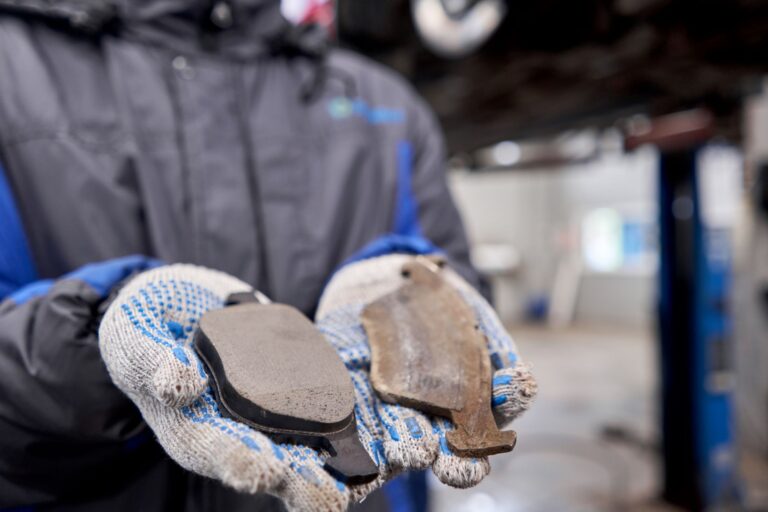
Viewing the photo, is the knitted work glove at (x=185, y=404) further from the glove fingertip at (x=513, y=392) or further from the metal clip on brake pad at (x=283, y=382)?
the glove fingertip at (x=513, y=392)

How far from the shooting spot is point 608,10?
1658 mm

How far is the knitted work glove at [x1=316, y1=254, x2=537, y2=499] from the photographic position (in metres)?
0.32

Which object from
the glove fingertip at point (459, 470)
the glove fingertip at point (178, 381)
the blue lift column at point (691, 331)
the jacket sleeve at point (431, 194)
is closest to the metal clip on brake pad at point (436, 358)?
the glove fingertip at point (459, 470)

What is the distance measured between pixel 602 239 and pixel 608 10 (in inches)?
181

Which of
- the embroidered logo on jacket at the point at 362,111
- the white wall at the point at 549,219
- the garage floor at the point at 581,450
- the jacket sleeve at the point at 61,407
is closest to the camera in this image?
the jacket sleeve at the point at 61,407

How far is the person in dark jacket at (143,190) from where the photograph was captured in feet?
1.27

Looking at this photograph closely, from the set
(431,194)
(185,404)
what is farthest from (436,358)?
(431,194)

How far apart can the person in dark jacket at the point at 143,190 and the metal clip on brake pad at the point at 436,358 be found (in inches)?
5.5

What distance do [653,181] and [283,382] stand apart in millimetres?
2658

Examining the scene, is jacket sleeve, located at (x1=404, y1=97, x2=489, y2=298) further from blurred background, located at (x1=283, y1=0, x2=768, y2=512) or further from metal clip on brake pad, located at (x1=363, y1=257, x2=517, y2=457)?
metal clip on brake pad, located at (x1=363, y1=257, x2=517, y2=457)

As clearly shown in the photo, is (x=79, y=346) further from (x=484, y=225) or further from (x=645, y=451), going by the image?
(x=484, y=225)

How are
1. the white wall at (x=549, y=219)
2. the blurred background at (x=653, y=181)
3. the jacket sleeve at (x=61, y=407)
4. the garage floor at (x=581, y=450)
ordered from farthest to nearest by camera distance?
the white wall at (x=549, y=219) < the garage floor at (x=581, y=450) < the blurred background at (x=653, y=181) < the jacket sleeve at (x=61, y=407)

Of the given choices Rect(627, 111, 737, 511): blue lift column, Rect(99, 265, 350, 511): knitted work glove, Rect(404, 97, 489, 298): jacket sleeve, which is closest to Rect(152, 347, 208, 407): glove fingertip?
Rect(99, 265, 350, 511): knitted work glove

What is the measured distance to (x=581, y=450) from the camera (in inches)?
90.7
